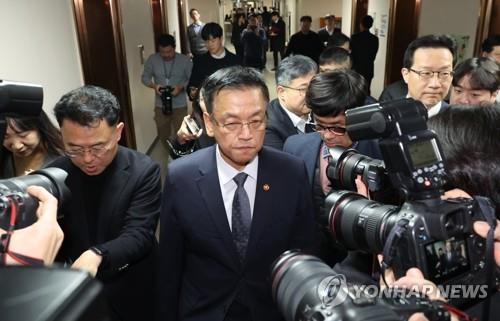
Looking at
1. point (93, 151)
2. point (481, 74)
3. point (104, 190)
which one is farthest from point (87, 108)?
point (481, 74)

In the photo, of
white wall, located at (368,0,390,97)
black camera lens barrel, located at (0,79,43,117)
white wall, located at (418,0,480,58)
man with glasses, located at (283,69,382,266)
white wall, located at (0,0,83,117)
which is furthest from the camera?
white wall, located at (368,0,390,97)

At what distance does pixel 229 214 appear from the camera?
4.52 feet

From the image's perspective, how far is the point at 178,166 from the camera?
4.59 feet

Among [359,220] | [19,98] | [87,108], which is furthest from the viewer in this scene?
[87,108]

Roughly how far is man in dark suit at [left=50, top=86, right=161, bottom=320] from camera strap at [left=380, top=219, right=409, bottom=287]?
2.99 feet

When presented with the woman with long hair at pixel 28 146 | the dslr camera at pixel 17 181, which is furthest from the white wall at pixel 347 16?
Answer: the dslr camera at pixel 17 181

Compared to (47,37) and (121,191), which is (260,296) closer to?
(121,191)

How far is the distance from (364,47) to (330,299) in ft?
19.2

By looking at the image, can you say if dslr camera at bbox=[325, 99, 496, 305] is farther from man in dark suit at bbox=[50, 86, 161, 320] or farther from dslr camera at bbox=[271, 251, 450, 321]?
man in dark suit at bbox=[50, 86, 161, 320]

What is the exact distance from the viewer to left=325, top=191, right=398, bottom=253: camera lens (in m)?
0.92

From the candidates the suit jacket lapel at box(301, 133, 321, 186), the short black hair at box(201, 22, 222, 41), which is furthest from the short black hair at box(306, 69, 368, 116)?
the short black hair at box(201, 22, 222, 41)

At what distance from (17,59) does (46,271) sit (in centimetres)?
237

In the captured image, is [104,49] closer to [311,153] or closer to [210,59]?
[210,59]

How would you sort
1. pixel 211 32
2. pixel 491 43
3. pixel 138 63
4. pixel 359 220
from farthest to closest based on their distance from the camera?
pixel 138 63 < pixel 211 32 < pixel 491 43 < pixel 359 220
